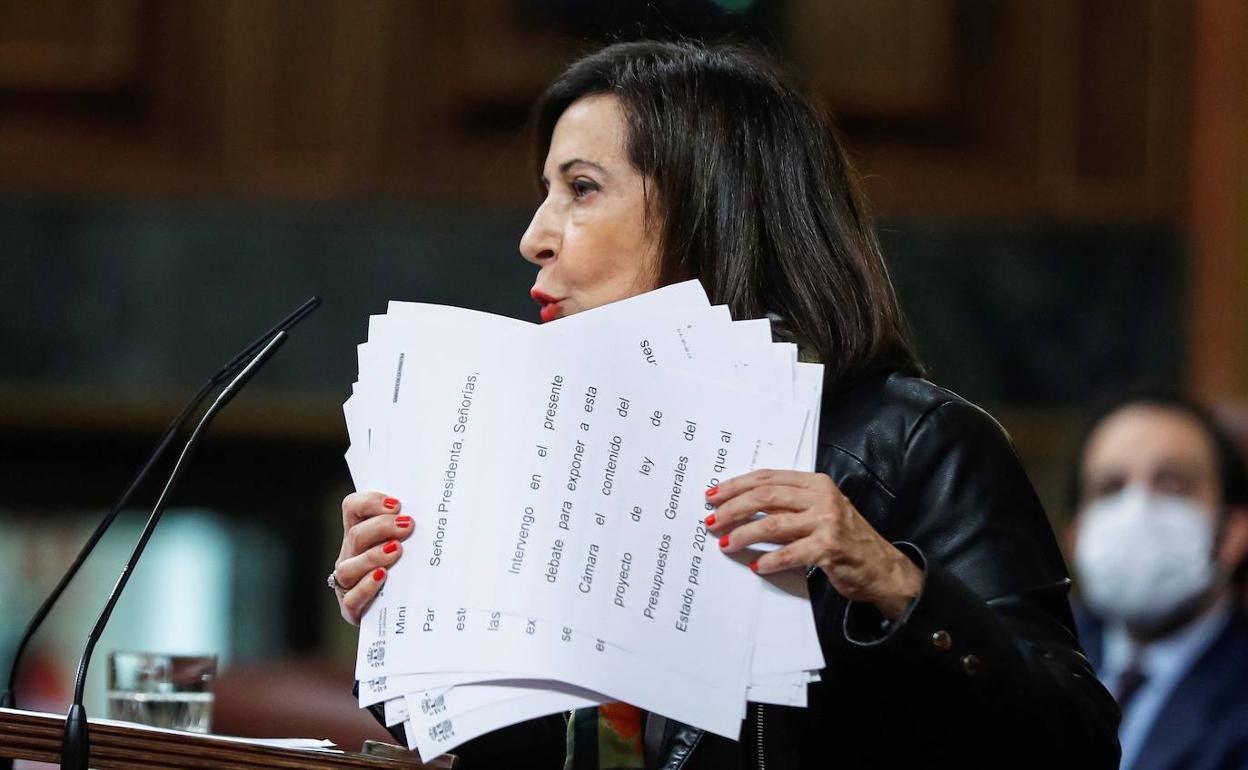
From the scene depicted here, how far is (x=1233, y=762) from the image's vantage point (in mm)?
3277

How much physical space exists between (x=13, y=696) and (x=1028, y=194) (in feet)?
14.4

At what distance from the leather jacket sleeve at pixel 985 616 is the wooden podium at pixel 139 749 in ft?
1.69

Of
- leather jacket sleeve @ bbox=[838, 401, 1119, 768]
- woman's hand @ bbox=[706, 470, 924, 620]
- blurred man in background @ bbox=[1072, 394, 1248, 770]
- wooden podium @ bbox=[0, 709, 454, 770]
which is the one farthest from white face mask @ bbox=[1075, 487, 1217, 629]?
wooden podium @ bbox=[0, 709, 454, 770]

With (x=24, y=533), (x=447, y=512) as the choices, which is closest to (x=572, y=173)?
(x=447, y=512)

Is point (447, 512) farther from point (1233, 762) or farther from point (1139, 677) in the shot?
point (1139, 677)

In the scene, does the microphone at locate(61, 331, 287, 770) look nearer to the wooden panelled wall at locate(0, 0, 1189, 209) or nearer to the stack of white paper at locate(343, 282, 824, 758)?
the stack of white paper at locate(343, 282, 824, 758)

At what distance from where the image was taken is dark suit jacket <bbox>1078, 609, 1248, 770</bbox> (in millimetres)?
3312

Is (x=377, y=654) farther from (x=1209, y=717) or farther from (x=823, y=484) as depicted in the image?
(x=1209, y=717)

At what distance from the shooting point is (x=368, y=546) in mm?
1600

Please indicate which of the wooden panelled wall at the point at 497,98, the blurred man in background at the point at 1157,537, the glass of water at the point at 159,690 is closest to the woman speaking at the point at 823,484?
the glass of water at the point at 159,690

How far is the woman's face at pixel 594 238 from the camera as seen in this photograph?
6.27 feet

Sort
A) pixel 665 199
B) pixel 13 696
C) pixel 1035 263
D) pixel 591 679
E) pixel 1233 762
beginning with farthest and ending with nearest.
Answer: pixel 1035 263 → pixel 1233 762 → pixel 665 199 → pixel 13 696 → pixel 591 679

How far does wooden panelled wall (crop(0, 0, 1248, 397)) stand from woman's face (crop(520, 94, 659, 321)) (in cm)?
368

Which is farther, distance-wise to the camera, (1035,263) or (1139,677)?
(1035,263)
